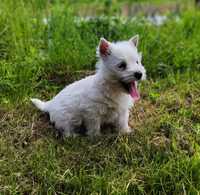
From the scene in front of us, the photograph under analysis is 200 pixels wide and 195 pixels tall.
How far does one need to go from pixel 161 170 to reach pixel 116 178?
0.32 metres

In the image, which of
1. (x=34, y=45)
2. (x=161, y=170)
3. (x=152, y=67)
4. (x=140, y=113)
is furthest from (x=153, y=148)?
(x=34, y=45)

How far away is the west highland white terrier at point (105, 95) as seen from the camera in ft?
12.8

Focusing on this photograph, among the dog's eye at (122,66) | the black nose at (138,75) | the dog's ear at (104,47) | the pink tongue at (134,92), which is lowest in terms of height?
the pink tongue at (134,92)

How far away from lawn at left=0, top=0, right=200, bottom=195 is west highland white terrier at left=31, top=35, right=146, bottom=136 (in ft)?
0.38

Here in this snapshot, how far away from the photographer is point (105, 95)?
4.05 metres

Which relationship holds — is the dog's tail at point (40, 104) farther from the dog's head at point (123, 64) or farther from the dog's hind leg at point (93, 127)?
→ the dog's head at point (123, 64)

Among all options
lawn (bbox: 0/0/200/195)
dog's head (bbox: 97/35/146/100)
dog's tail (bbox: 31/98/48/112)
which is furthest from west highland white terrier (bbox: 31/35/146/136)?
dog's tail (bbox: 31/98/48/112)

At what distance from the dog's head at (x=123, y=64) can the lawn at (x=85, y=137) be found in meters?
0.49

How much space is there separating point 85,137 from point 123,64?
2.21 feet

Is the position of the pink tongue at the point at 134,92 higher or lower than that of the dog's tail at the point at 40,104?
higher

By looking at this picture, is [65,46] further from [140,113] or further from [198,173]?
[198,173]

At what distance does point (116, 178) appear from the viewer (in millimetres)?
3744

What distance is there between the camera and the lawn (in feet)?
12.3

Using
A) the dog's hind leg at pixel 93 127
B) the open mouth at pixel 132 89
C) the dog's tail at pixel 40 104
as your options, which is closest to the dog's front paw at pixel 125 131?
the dog's hind leg at pixel 93 127
